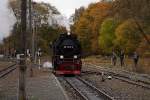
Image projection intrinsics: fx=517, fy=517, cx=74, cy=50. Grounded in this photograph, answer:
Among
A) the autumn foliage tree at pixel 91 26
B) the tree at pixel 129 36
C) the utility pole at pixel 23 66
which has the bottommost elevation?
the utility pole at pixel 23 66

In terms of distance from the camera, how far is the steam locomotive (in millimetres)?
45375

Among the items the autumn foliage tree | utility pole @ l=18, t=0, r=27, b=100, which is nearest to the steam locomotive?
utility pole @ l=18, t=0, r=27, b=100

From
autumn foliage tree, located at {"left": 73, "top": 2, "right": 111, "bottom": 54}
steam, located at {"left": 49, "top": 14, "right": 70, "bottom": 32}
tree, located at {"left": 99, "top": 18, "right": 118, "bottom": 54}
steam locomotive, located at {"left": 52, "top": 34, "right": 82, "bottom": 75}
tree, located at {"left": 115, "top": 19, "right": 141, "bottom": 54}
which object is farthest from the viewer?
steam, located at {"left": 49, "top": 14, "right": 70, "bottom": 32}

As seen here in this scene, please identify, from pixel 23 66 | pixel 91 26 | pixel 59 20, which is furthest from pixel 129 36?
pixel 59 20

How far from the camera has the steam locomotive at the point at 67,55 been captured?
4538 centimetres

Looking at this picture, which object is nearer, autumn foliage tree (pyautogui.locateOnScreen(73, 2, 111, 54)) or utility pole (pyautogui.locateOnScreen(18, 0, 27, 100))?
utility pole (pyautogui.locateOnScreen(18, 0, 27, 100))

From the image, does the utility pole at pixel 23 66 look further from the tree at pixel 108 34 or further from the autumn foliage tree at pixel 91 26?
the autumn foliage tree at pixel 91 26

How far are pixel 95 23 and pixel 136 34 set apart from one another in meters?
45.4

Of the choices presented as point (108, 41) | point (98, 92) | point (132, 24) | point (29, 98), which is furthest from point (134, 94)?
point (108, 41)

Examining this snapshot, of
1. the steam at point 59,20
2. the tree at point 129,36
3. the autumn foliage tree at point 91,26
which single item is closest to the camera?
the tree at point 129,36

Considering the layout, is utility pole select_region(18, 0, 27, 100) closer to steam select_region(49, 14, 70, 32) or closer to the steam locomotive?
the steam locomotive

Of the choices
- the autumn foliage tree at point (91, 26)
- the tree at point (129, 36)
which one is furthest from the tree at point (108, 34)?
the tree at point (129, 36)

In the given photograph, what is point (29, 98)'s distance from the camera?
22281mm

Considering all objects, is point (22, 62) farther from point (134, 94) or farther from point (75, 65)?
point (75, 65)
